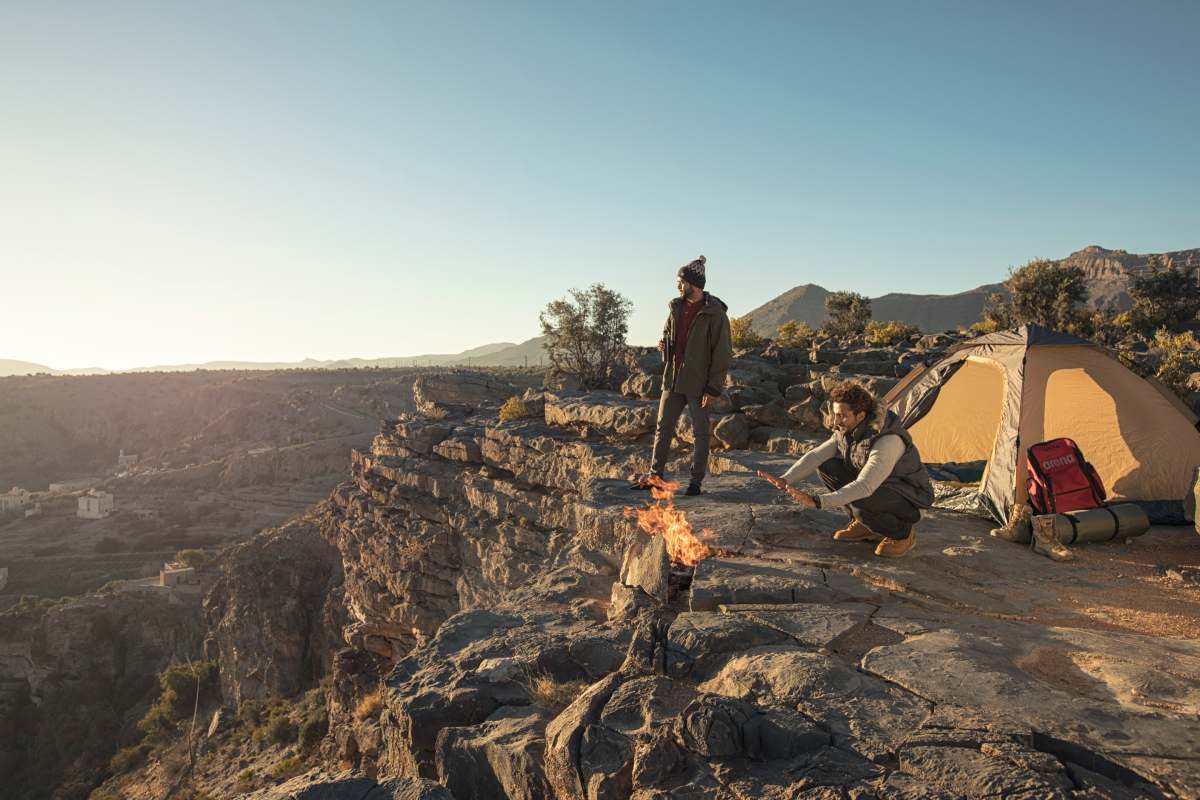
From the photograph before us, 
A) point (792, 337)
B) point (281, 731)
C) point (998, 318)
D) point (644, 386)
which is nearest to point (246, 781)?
point (281, 731)

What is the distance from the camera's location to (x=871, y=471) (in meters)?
5.55

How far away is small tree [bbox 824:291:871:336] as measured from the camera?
37.1 meters

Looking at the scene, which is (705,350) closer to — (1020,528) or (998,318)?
(1020,528)

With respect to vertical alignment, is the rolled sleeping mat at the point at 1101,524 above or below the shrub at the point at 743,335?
below

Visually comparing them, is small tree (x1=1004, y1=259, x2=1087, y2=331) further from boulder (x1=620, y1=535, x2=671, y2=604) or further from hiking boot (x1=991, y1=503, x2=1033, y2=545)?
boulder (x1=620, y1=535, x2=671, y2=604)

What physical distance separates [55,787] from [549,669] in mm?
37302

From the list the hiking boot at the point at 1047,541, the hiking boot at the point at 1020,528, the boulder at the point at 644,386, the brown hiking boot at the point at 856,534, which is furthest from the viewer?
the boulder at the point at 644,386

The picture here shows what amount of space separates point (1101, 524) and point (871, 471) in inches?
152

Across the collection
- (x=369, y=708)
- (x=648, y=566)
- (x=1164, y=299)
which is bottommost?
(x=369, y=708)

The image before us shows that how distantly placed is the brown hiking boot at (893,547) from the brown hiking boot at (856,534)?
196 mm

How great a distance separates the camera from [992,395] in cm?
1024

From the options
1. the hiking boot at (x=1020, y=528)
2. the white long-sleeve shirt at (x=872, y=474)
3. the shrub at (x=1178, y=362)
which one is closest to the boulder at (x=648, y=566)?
the white long-sleeve shirt at (x=872, y=474)

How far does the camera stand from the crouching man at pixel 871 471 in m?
5.55

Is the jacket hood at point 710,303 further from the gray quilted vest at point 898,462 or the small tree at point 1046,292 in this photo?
the small tree at point 1046,292
